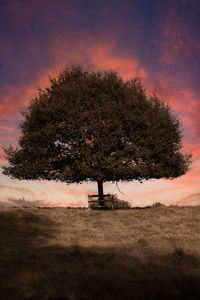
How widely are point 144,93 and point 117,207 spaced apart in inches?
578

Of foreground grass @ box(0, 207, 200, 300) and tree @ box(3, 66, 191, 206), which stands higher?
tree @ box(3, 66, 191, 206)

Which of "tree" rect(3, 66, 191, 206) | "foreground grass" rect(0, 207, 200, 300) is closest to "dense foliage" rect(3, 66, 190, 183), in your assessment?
"tree" rect(3, 66, 191, 206)

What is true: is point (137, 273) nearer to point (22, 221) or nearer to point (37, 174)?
point (22, 221)

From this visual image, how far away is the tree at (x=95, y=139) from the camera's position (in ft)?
110

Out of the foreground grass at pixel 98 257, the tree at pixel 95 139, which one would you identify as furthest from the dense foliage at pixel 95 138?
the foreground grass at pixel 98 257

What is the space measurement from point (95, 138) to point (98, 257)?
69.5 feet

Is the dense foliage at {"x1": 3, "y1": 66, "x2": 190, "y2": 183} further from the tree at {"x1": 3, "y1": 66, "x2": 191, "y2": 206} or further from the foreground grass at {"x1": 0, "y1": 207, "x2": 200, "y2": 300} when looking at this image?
the foreground grass at {"x1": 0, "y1": 207, "x2": 200, "y2": 300}

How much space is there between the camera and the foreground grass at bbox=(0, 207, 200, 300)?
29.6 ft

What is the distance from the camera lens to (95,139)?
3378 centimetres

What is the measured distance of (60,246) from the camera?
1639 centimetres

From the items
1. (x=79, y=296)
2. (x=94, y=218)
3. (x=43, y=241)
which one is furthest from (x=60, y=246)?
(x=94, y=218)

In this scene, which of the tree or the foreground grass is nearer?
the foreground grass

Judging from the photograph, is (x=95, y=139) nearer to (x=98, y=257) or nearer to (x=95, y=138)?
(x=95, y=138)

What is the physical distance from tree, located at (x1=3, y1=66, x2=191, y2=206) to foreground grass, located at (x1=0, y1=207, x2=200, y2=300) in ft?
26.7
